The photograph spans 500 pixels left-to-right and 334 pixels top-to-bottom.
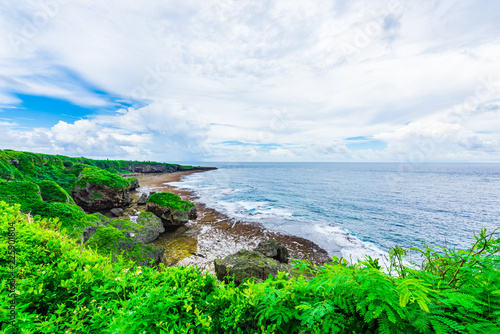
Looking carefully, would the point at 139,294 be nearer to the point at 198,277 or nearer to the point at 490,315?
the point at 198,277

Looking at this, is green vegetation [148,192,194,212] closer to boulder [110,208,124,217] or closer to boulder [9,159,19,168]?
boulder [110,208,124,217]

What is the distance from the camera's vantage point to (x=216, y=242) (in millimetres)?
20422

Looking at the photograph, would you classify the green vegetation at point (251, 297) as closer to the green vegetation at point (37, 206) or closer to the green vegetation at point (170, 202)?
the green vegetation at point (37, 206)

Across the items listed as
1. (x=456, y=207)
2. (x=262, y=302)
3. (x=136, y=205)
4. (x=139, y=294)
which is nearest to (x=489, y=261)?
(x=262, y=302)

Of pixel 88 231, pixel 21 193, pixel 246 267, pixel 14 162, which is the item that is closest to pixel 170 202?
pixel 88 231

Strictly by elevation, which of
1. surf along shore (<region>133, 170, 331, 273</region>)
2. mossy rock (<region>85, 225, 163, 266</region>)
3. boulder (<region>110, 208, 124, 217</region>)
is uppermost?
mossy rock (<region>85, 225, 163, 266</region>)

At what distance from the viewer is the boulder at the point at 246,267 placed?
1069 centimetres

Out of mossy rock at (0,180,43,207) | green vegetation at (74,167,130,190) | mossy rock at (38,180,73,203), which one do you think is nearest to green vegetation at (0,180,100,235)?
mossy rock at (0,180,43,207)

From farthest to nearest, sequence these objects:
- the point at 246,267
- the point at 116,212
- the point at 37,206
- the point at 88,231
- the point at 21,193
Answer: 1. the point at 116,212
2. the point at 21,193
3. the point at 37,206
4. the point at 88,231
5. the point at 246,267

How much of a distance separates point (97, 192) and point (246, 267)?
93.6 feet

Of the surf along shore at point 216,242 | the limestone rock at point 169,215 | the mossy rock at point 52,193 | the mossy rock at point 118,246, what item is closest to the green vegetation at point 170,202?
Result: the limestone rock at point 169,215

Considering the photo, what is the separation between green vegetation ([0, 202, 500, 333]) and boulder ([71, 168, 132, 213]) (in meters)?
30.3

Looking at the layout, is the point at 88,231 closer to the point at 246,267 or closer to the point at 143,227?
the point at 143,227

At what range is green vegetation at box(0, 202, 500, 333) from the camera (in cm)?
203
